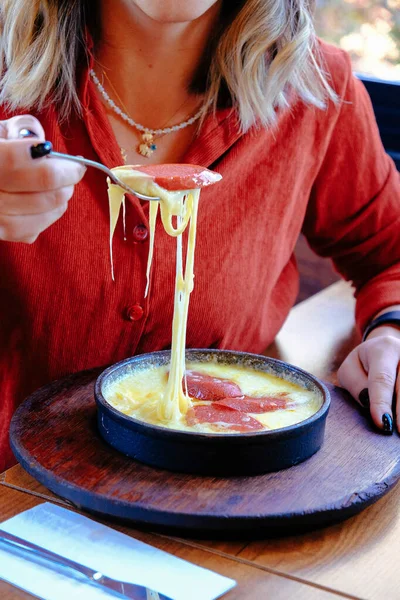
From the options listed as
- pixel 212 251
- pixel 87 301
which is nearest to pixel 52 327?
pixel 87 301

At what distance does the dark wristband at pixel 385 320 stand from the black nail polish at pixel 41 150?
946 mm

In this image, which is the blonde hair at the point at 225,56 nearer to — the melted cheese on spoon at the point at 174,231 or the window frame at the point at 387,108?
the melted cheese on spoon at the point at 174,231

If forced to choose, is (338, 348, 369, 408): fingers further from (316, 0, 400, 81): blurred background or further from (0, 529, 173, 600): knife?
(316, 0, 400, 81): blurred background

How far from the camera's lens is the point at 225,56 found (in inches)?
71.7

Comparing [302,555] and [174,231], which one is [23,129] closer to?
[174,231]

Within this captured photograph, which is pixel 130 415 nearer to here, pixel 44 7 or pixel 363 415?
pixel 363 415

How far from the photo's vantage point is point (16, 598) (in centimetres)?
97

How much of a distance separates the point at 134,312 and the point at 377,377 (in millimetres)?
507

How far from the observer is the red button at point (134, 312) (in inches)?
64.9

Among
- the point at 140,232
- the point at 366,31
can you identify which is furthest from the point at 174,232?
the point at 366,31

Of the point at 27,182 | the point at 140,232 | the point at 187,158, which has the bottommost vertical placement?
the point at 140,232

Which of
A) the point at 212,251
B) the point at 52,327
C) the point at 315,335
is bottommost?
the point at 315,335

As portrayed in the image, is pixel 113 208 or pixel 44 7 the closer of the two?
pixel 113 208

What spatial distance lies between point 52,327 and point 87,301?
0.09 metres
